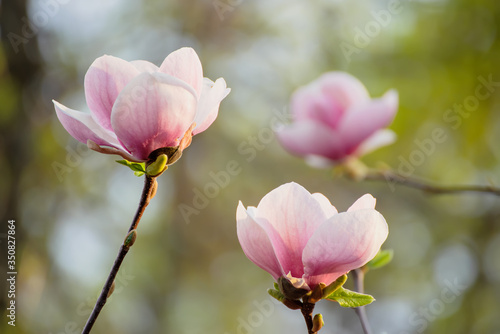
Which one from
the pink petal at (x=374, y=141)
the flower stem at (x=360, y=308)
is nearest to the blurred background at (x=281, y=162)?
the pink petal at (x=374, y=141)

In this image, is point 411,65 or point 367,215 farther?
point 411,65

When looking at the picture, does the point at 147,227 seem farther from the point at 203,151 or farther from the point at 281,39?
the point at 281,39

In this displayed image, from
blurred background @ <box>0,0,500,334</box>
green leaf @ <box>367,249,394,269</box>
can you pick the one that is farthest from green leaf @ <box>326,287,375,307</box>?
blurred background @ <box>0,0,500,334</box>

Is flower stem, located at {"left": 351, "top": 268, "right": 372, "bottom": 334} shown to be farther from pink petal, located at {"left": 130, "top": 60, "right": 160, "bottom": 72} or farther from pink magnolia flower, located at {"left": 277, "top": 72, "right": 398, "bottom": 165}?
pink magnolia flower, located at {"left": 277, "top": 72, "right": 398, "bottom": 165}

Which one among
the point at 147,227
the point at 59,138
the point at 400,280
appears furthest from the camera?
the point at 147,227

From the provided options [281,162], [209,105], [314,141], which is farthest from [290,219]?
[281,162]

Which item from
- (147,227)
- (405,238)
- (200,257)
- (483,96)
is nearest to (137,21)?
(147,227)

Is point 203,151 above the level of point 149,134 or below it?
above

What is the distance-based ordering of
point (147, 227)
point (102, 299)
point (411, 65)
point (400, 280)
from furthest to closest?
point (147, 227) → point (400, 280) → point (411, 65) → point (102, 299)
